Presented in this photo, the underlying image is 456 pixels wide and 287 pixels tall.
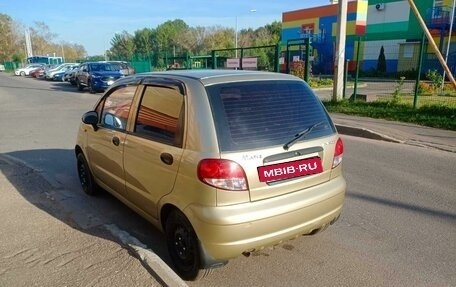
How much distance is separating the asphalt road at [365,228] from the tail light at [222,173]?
900mm

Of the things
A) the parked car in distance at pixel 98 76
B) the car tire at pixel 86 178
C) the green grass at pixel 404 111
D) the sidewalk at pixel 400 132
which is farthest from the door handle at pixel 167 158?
the parked car in distance at pixel 98 76

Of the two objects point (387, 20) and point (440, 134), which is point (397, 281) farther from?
A: point (387, 20)

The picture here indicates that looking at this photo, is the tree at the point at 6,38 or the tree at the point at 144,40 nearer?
the tree at the point at 6,38

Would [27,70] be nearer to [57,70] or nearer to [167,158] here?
[57,70]

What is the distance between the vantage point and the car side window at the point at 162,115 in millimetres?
2949

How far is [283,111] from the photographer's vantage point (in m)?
3.02

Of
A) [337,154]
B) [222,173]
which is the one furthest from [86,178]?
[337,154]

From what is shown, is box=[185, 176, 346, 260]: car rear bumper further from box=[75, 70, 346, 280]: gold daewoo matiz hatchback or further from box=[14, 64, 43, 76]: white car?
box=[14, 64, 43, 76]: white car

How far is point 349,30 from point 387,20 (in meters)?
3.90

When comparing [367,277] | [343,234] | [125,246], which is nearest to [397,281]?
[367,277]

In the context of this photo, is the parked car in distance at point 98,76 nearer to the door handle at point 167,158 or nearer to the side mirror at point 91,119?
the side mirror at point 91,119

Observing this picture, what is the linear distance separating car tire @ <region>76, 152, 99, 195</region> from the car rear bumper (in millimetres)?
2488

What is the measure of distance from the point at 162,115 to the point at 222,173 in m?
0.87

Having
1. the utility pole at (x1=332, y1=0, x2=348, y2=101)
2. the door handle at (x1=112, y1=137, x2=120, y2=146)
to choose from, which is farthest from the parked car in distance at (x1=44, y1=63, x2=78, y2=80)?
the door handle at (x1=112, y1=137, x2=120, y2=146)
